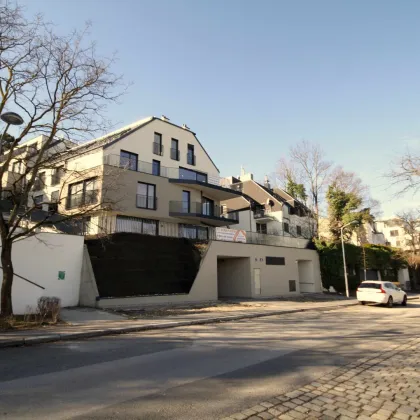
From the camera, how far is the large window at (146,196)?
29.0 meters

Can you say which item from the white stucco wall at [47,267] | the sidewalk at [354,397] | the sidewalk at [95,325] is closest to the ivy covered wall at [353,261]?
the sidewalk at [95,325]

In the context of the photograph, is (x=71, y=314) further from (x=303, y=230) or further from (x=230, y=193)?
(x=303, y=230)

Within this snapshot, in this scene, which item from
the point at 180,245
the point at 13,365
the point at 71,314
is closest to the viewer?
the point at 13,365

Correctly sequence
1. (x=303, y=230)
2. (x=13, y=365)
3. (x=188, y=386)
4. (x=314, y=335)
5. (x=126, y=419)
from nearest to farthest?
(x=126, y=419) → (x=188, y=386) → (x=13, y=365) → (x=314, y=335) → (x=303, y=230)

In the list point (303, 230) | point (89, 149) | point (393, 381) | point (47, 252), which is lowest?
point (393, 381)

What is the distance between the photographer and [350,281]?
3497 cm

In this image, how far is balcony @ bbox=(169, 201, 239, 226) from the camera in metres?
31.2

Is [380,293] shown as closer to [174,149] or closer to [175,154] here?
[175,154]

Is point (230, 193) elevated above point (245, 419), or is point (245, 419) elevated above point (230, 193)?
point (230, 193)

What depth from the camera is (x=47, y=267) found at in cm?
1658

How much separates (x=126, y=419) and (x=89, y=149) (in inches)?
1167

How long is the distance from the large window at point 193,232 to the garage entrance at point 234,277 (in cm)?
238

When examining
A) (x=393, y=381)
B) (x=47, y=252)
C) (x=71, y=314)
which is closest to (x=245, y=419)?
(x=393, y=381)

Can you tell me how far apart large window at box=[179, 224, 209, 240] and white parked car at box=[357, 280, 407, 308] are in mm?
11410
